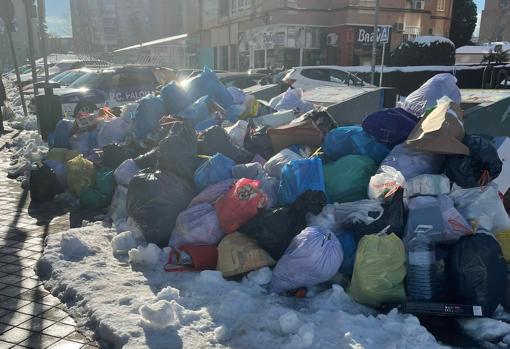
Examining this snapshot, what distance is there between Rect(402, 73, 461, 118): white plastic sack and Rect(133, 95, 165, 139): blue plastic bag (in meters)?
3.08

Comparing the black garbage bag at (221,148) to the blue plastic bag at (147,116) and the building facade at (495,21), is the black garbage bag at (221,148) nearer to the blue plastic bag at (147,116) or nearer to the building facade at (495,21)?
the blue plastic bag at (147,116)

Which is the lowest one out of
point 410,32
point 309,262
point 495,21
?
point 309,262

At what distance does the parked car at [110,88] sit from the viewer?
988cm

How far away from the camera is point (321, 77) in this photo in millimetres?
12453

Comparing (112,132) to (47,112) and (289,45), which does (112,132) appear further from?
(289,45)

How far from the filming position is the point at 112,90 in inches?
417

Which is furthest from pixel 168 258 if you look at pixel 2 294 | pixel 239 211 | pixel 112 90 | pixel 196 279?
pixel 112 90

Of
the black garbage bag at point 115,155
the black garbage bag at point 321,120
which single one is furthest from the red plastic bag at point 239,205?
the black garbage bag at point 115,155

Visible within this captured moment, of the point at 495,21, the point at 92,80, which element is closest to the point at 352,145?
the point at 92,80

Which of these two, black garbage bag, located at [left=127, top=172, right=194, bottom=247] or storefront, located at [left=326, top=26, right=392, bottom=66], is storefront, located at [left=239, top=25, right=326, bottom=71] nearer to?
storefront, located at [left=326, top=26, right=392, bottom=66]

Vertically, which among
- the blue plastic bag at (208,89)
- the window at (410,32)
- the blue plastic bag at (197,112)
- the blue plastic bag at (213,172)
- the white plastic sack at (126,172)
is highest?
the window at (410,32)

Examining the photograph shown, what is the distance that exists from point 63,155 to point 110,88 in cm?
454

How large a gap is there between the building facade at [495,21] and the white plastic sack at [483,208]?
5642 centimetres

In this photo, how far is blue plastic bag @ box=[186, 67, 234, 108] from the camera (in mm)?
6372
